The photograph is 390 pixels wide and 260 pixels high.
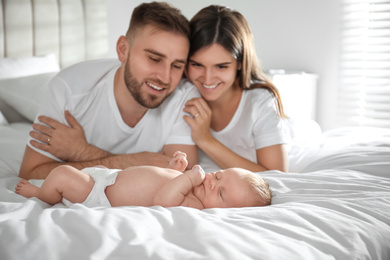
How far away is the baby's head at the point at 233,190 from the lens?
1.27 m

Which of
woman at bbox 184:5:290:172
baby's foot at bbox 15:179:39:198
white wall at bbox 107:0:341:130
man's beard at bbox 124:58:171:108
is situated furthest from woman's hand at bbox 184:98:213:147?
white wall at bbox 107:0:341:130

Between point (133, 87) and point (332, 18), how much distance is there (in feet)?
8.36

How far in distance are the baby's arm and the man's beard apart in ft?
1.95

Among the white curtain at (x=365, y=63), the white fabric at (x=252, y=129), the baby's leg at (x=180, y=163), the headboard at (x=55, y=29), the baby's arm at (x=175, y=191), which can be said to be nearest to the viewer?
the baby's arm at (x=175, y=191)

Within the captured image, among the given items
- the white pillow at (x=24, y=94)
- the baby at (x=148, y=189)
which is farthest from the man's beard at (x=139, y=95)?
the white pillow at (x=24, y=94)

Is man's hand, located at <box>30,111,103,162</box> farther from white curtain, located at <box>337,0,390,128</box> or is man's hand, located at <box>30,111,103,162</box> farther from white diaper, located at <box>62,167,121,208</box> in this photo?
white curtain, located at <box>337,0,390,128</box>

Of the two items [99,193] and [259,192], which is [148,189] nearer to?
[99,193]

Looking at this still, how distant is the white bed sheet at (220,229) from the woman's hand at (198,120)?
0.57 meters

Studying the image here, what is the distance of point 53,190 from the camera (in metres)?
1.24

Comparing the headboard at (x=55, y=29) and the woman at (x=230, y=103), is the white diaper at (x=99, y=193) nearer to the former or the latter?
the woman at (x=230, y=103)

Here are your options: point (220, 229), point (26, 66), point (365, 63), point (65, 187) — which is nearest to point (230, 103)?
point (65, 187)

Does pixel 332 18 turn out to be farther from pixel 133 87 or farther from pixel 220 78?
pixel 133 87

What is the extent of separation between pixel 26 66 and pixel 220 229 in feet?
7.30

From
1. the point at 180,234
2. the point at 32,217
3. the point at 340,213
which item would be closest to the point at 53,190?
the point at 32,217
